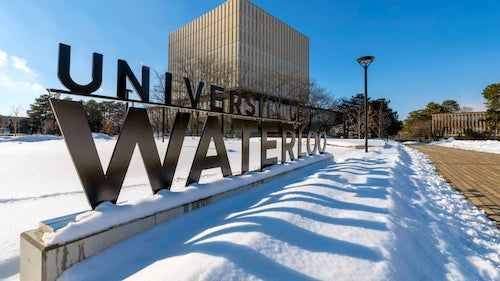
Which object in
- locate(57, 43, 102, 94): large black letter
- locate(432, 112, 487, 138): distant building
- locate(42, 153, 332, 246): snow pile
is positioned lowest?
locate(42, 153, 332, 246): snow pile

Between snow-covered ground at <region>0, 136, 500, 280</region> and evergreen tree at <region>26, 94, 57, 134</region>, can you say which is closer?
snow-covered ground at <region>0, 136, 500, 280</region>

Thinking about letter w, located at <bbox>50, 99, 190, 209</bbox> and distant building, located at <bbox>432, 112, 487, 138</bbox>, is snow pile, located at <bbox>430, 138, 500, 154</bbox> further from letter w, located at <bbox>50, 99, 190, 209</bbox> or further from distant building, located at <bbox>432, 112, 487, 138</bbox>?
distant building, located at <bbox>432, 112, 487, 138</bbox>

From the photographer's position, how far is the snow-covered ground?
194cm

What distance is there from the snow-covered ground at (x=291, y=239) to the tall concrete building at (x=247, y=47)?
114 ft

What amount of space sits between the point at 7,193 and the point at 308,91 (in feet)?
119

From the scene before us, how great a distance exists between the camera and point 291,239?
237 cm

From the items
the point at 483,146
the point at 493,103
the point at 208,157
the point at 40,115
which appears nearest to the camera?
the point at 208,157

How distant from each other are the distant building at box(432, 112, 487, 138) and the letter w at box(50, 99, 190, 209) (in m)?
76.6

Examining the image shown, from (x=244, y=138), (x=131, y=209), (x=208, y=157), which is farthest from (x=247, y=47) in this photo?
(x=131, y=209)

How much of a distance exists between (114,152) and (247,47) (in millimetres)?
44810

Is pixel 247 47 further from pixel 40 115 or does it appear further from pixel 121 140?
pixel 40 115

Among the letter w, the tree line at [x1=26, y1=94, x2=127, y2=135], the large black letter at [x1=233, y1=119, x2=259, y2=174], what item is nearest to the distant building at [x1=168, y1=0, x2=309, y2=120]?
the tree line at [x1=26, y1=94, x2=127, y2=135]

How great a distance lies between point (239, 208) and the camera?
144 inches

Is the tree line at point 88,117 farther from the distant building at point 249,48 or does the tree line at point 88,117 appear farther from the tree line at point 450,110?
the tree line at point 450,110
